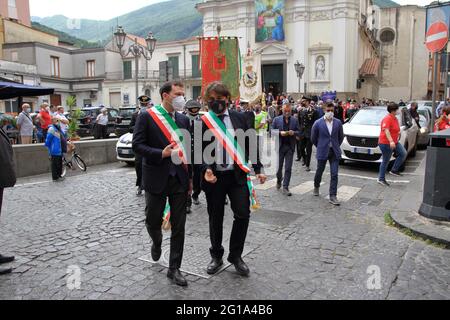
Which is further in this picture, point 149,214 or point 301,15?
point 301,15

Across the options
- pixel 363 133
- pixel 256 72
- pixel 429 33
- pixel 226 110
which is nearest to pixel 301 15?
pixel 256 72

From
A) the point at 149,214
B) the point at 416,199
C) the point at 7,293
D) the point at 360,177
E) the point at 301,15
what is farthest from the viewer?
the point at 301,15

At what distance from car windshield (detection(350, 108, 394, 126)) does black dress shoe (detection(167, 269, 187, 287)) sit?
9793 mm

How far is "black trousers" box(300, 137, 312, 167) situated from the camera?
12.0 metres

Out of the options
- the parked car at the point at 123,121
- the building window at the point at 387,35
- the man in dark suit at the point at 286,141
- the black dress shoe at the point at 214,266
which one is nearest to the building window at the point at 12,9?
the parked car at the point at 123,121

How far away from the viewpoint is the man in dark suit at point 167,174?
13.7 ft

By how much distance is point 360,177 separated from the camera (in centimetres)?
1067

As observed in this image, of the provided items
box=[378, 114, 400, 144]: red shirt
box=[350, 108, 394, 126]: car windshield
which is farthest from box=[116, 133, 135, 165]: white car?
box=[378, 114, 400, 144]: red shirt

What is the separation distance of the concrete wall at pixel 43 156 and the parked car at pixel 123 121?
634 cm

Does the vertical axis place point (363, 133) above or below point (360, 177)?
above

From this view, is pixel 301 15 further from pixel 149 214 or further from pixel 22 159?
pixel 149 214

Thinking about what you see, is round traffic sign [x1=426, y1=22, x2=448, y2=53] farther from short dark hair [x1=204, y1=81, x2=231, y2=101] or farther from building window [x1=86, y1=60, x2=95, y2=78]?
building window [x1=86, y1=60, x2=95, y2=78]
